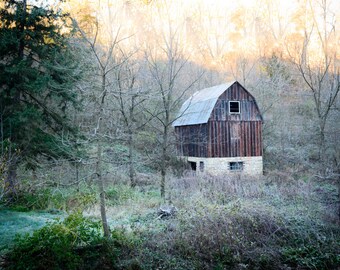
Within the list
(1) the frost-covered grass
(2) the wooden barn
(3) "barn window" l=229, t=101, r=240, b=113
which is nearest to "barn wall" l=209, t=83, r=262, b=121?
(2) the wooden barn

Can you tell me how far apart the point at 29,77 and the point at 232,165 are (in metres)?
13.6

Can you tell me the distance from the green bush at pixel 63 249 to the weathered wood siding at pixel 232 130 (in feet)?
42.9

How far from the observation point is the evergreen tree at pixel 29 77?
37.1 feet

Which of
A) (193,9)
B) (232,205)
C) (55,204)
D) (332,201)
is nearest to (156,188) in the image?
(55,204)

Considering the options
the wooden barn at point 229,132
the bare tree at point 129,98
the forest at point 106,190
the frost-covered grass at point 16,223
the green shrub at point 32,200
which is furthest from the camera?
the wooden barn at point 229,132

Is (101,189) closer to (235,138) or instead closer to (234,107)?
(235,138)

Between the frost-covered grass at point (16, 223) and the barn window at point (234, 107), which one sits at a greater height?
the barn window at point (234, 107)

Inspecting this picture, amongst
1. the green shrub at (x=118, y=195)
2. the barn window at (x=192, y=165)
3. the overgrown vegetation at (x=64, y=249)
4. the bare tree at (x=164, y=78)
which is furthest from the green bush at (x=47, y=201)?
the barn window at (x=192, y=165)

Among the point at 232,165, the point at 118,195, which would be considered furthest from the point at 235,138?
the point at 118,195

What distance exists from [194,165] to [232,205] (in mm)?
13298

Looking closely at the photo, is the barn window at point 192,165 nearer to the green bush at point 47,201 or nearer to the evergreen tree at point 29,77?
the green bush at point 47,201

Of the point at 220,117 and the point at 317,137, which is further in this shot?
the point at 317,137

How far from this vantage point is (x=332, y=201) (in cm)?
899

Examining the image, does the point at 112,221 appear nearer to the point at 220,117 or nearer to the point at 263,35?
the point at 220,117
